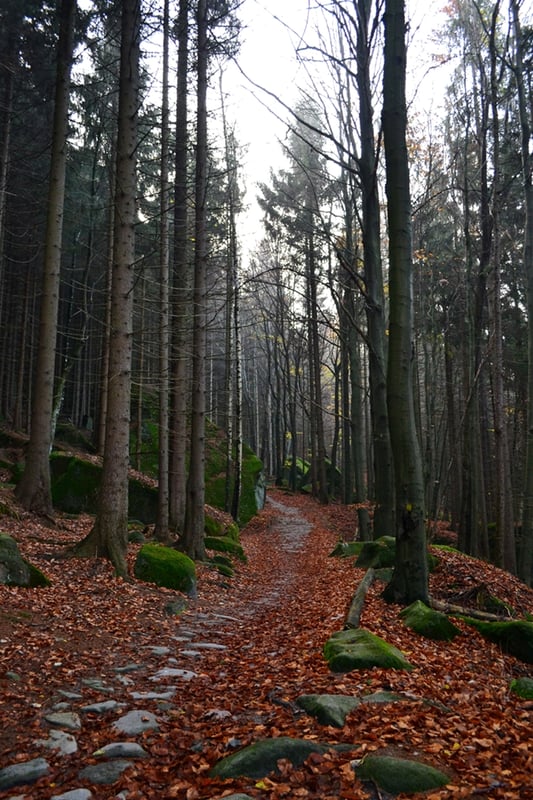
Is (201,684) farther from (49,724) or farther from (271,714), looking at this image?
(49,724)

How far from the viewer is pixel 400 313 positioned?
728cm

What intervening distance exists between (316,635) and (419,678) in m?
1.99

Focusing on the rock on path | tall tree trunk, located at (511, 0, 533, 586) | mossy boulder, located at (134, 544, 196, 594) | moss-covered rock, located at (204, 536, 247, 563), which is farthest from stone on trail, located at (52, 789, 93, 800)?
moss-covered rock, located at (204, 536, 247, 563)

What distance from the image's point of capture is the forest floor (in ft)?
10.2

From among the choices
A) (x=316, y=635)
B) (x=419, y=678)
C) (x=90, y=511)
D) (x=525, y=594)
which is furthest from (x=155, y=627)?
(x=90, y=511)

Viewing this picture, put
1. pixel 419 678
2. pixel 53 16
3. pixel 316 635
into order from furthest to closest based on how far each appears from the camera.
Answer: pixel 53 16 → pixel 316 635 → pixel 419 678

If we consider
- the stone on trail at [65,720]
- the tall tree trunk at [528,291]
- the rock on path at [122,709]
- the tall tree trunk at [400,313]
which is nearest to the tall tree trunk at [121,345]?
the rock on path at [122,709]

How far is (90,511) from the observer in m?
15.1

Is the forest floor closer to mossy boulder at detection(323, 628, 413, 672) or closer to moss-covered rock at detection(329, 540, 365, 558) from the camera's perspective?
mossy boulder at detection(323, 628, 413, 672)

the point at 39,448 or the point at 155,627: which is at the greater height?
the point at 39,448

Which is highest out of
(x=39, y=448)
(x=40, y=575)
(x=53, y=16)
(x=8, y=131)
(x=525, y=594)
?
(x=53, y=16)

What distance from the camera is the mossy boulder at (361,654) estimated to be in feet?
16.0

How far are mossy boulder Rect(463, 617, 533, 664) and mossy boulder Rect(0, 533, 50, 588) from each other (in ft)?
18.7

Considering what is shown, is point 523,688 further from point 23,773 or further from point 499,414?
point 499,414
